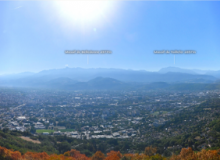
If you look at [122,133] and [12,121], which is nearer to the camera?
[122,133]

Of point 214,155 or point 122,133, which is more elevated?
point 214,155

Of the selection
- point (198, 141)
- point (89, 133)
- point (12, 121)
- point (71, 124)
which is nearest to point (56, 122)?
point (71, 124)

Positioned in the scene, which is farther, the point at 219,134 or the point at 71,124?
the point at 71,124

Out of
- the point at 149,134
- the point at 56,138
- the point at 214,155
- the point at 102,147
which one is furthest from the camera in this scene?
the point at 149,134

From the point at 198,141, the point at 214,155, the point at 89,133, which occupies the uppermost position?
the point at 214,155

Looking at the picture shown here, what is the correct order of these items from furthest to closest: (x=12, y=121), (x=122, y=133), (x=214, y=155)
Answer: (x=12, y=121), (x=122, y=133), (x=214, y=155)

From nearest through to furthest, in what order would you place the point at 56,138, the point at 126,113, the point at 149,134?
the point at 56,138 < the point at 149,134 < the point at 126,113

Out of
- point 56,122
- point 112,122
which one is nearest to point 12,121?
point 56,122

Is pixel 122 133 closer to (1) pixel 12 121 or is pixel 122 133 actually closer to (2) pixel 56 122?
(2) pixel 56 122

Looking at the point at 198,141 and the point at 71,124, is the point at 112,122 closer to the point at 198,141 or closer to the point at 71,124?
the point at 71,124
